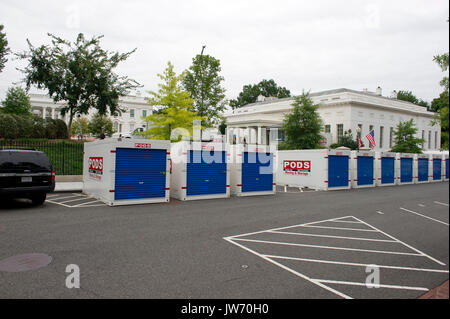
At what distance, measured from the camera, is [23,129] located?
27.7 m

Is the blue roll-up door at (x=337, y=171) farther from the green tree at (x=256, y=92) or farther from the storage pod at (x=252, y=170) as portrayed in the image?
the green tree at (x=256, y=92)

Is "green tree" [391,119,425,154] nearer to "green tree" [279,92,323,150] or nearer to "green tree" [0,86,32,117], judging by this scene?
"green tree" [279,92,323,150]

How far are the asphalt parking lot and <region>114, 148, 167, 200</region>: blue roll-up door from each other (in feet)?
4.08

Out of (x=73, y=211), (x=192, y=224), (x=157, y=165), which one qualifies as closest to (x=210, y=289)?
(x=192, y=224)

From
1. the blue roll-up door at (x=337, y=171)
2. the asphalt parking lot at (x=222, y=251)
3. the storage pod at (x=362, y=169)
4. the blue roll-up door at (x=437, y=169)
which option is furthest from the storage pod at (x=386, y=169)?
the asphalt parking lot at (x=222, y=251)

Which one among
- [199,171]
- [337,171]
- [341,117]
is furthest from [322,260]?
[341,117]

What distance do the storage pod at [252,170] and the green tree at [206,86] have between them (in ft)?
40.0

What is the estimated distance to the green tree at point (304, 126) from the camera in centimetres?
3978

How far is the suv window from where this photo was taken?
→ 9977mm

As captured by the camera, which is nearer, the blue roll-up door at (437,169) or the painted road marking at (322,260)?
the painted road marking at (322,260)

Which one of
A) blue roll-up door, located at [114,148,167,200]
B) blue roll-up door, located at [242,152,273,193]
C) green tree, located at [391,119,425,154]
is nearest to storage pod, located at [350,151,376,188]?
blue roll-up door, located at [242,152,273,193]

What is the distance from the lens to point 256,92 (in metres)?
93.1

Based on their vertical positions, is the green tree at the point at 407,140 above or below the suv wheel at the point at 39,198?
above

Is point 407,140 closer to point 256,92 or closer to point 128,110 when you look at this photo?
point 256,92
